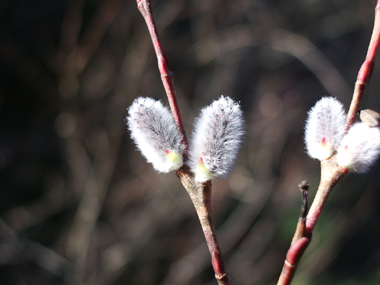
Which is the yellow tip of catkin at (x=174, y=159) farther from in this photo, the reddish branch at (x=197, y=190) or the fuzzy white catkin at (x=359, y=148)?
the fuzzy white catkin at (x=359, y=148)

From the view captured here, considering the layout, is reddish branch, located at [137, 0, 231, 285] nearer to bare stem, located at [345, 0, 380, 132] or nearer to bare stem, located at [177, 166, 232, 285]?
bare stem, located at [177, 166, 232, 285]

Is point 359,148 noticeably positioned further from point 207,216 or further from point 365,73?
point 207,216

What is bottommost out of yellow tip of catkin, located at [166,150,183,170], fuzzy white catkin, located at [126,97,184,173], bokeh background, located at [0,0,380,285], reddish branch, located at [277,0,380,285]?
reddish branch, located at [277,0,380,285]

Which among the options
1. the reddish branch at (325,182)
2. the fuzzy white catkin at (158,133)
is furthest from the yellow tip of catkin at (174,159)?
the reddish branch at (325,182)

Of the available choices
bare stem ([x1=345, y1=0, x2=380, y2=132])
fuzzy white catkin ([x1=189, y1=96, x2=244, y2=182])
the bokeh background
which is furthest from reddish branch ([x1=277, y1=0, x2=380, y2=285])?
the bokeh background

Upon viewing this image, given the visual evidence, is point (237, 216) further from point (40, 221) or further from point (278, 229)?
point (40, 221)

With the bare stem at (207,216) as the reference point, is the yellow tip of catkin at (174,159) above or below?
above
